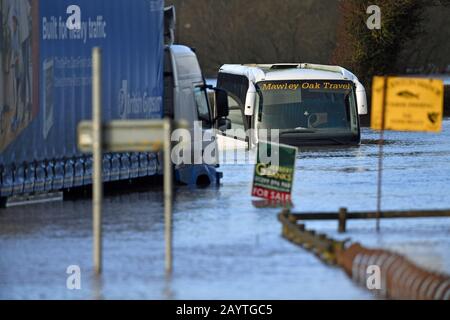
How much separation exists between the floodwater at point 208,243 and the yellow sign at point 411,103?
130 cm

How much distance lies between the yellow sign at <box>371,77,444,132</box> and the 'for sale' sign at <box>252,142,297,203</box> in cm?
249

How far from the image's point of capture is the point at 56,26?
2211 cm

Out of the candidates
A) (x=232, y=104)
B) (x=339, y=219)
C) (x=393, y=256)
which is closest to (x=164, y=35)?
(x=339, y=219)

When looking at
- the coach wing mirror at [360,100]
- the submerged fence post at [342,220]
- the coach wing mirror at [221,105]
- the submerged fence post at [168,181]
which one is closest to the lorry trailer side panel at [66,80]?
the coach wing mirror at [221,105]

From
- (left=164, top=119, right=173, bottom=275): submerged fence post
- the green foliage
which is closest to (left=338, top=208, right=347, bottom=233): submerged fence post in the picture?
(left=164, top=119, right=173, bottom=275): submerged fence post

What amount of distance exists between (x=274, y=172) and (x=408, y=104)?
3504 millimetres

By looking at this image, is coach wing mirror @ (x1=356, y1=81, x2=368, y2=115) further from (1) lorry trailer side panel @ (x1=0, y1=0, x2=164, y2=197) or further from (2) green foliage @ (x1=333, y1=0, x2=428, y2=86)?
(2) green foliage @ (x1=333, y1=0, x2=428, y2=86)

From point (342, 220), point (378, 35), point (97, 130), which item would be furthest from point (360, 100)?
point (97, 130)

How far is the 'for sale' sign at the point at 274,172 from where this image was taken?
851 inches

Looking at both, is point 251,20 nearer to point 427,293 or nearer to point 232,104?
point 232,104

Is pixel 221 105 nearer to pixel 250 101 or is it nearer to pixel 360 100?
pixel 250 101

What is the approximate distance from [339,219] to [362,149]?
77.0 ft

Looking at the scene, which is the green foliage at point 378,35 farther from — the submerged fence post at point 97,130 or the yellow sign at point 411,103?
the submerged fence post at point 97,130

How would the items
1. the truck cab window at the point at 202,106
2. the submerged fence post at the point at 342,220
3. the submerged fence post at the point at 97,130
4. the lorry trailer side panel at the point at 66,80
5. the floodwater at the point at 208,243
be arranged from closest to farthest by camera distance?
the submerged fence post at the point at 97,130 → the floodwater at the point at 208,243 → the submerged fence post at the point at 342,220 → the lorry trailer side panel at the point at 66,80 → the truck cab window at the point at 202,106
